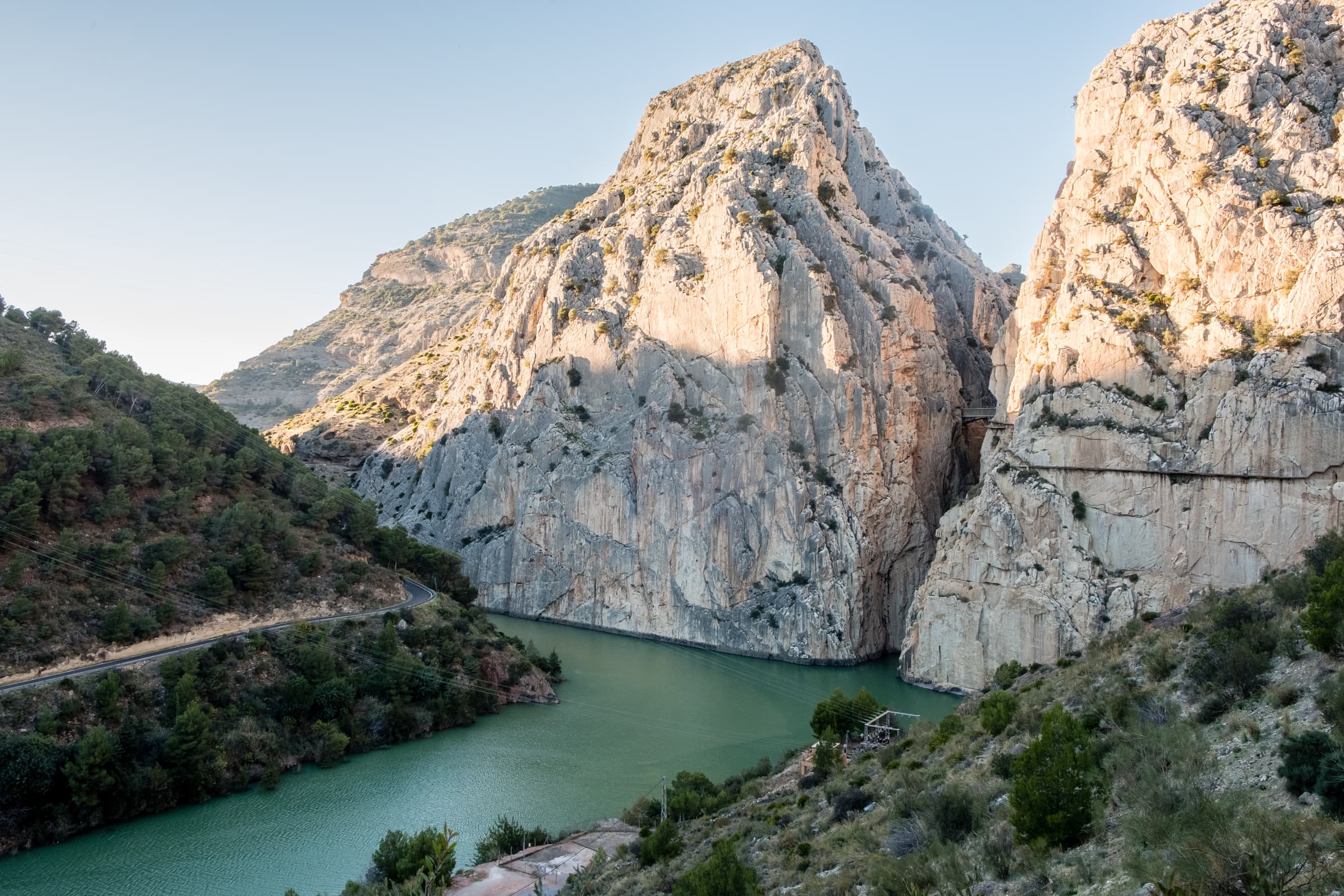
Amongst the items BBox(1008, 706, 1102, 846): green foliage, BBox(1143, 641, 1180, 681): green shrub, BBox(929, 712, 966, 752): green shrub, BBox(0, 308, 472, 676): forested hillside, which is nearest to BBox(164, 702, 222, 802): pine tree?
BBox(0, 308, 472, 676): forested hillside

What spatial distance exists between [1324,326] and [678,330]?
3600 centimetres

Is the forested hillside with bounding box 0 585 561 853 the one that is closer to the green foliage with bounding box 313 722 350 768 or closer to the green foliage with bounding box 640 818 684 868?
the green foliage with bounding box 313 722 350 768

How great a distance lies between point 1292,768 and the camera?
10531 millimetres

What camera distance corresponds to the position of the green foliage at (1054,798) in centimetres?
1150

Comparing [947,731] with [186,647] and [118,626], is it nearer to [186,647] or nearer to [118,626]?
[186,647]

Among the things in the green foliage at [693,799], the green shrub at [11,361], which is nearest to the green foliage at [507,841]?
the green foliage at [693,799]

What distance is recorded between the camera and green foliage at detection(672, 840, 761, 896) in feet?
44.0

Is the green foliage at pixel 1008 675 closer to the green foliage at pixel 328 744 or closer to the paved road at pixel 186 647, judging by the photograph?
the green foliage at pixel 328 744

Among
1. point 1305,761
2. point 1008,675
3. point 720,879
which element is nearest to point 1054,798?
point 1305,761

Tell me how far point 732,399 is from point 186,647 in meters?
34.5

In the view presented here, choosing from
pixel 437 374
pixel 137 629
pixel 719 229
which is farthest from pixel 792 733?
pixel 437 374

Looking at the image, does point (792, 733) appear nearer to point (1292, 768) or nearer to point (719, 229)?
point (1292, 768)

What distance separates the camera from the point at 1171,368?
1577 inches

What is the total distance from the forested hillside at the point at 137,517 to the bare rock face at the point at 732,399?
49.7 feet
